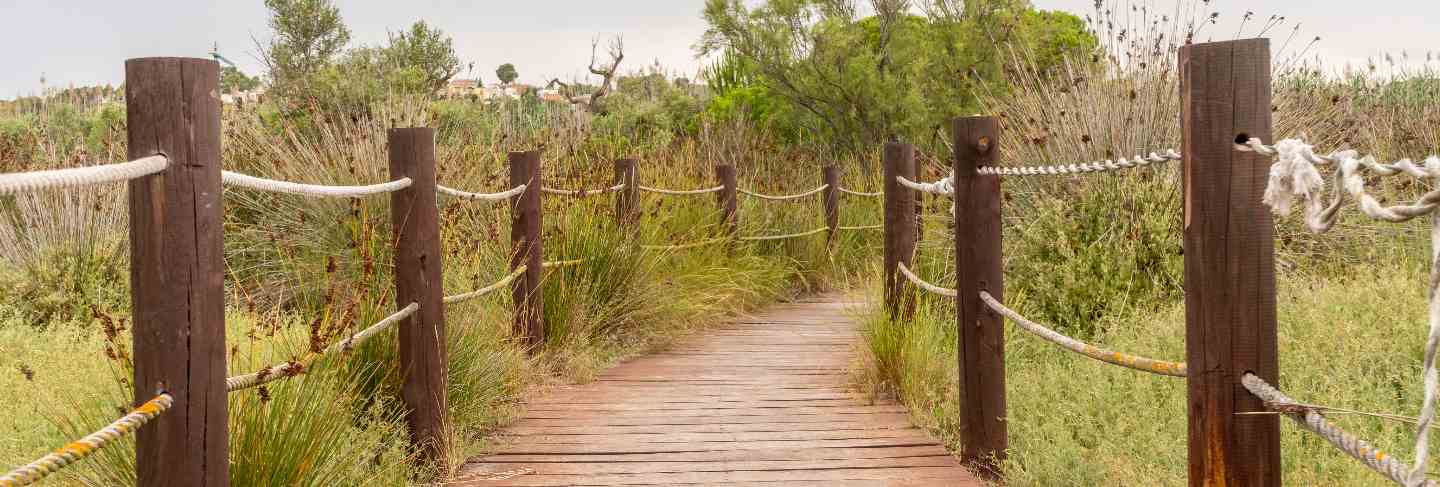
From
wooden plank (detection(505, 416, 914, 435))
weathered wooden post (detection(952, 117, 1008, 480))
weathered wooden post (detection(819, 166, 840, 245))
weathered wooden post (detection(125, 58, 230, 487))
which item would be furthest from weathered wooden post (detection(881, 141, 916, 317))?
weathered wooden post (detection(819, 166, 840, 245))

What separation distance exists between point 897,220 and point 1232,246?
4.19m

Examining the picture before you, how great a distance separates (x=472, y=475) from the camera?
14.1ft

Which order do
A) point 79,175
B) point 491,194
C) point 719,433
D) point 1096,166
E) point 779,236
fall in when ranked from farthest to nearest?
point 779,236
point 491,194
point 719,433
point 1096,166
point 79,175

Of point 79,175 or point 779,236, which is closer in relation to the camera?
point 79,175

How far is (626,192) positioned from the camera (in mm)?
7574

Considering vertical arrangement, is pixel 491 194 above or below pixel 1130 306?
above

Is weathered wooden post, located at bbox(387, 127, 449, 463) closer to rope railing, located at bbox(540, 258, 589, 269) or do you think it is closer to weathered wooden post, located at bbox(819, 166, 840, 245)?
rope railing, located at bbox(540, 258, 589, 269)

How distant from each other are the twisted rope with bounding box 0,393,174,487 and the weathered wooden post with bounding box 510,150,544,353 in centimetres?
371

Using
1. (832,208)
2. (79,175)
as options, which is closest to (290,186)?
(79,175)

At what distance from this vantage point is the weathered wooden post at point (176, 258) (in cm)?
238

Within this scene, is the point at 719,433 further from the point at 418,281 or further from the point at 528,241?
the point at 528,241

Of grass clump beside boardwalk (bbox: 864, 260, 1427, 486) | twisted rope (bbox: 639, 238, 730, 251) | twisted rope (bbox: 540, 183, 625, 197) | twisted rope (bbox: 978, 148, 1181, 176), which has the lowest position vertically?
grass clump beside boardwalk (bbox: 864, 260, 1427, 486)

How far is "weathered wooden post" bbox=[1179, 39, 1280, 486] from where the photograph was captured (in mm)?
2314

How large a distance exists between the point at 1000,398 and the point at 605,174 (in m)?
4.14
